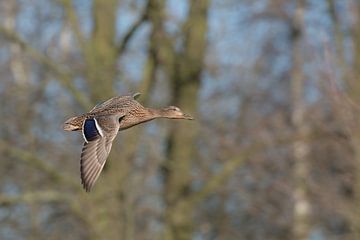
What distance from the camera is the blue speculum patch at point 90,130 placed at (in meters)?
8.45

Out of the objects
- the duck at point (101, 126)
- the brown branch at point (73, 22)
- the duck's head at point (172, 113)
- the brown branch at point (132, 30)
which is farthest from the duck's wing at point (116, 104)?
the brown branch at point (73, 22)

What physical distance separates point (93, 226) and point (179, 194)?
1.73 m

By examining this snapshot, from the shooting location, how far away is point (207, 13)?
18562 mm

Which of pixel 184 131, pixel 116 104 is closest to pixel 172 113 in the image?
pixel 116 104

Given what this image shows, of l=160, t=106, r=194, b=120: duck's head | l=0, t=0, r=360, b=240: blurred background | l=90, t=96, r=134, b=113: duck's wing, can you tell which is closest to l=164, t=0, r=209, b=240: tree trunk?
l=0, t=0, r=360, b=240: blurred background

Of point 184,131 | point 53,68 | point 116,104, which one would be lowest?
point 116,104

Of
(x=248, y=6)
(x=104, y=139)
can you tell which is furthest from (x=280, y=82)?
(x=104, y=139)

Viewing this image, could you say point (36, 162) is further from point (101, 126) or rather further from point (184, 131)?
point (101, 126)

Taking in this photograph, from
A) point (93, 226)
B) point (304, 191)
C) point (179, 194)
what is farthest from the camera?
point (304, 191)

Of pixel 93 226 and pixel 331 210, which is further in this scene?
pixel 331 210

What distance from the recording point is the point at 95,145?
834 cm

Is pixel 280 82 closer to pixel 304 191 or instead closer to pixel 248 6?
pixel 248 6

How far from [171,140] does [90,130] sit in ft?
30.6

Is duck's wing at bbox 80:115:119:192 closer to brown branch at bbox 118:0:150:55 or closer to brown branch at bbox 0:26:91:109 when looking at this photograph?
brown branch at bbox 0:26:91:109
